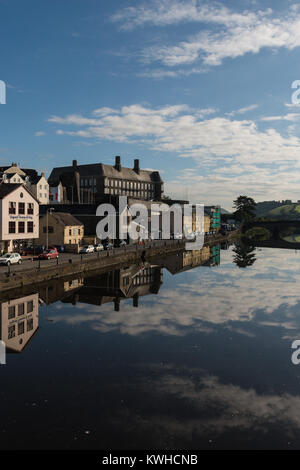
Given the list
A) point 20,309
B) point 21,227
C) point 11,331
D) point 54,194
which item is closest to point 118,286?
point 20,309

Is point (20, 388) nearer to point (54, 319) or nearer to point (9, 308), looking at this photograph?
point (54, 319)

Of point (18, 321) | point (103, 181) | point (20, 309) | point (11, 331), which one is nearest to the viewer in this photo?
point (11, 331)

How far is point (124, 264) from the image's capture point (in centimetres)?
6147

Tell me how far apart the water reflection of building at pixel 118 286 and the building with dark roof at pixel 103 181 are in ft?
219

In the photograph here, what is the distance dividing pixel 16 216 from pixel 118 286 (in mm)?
22006

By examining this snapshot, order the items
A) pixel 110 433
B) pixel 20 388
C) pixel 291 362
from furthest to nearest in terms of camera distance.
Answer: pixel 291 362 → pixel 20 388 → pixel 110 433

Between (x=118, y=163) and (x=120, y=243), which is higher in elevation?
(x=118, y=163)

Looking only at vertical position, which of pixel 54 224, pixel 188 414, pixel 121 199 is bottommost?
pixel 188 414

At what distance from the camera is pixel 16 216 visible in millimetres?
55094

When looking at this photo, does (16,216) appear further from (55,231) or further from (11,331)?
(11,331)

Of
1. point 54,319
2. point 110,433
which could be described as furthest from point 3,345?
point 110,433

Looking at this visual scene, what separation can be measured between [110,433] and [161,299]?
24261mm

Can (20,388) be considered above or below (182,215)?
below

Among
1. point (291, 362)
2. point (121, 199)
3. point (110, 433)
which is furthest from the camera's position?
point (121, 199)
